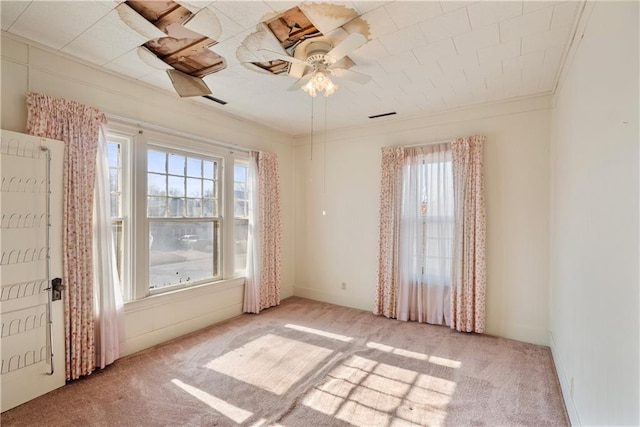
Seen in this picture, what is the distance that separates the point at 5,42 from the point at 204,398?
3134mm

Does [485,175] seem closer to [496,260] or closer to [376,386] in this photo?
[496,260]

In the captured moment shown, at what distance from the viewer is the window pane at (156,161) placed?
3311 mm

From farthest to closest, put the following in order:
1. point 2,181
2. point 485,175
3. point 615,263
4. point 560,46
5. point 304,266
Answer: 1. point 304,266
2. point 485,175
3. point 560,46
4. point 2,181
5. point 615,263

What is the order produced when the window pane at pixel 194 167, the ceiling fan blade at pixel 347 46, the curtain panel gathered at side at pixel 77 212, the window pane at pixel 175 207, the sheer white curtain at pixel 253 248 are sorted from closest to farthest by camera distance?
the ceiling fan blade at pixel 347 46 < the curtain panel gathered at side at pixel 77 212 < the window pane at pixel 175 207 < the window pane at pixel 194 167 < the sheer white curtain at pixel 253 248

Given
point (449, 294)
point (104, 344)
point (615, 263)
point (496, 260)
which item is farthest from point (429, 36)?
point (104, 344)

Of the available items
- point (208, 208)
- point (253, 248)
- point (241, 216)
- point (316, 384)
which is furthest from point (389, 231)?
point (208, 208)

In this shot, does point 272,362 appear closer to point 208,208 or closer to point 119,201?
point 208,208

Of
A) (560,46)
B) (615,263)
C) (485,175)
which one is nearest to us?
(615,263)

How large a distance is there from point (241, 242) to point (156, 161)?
1616 millimetres

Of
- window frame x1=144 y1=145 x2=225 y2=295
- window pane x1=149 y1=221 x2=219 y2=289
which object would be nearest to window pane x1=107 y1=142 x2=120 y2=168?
window frame x1=144 y1=145 x2=225 y2=295

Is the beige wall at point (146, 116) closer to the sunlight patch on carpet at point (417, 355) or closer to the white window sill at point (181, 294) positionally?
the white window sill at point (181, 294)

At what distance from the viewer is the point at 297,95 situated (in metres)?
3.40

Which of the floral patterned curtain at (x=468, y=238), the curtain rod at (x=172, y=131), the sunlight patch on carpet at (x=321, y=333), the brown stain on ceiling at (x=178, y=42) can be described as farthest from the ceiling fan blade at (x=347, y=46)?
the sunlight patch on carpet at (x=321, y=333)

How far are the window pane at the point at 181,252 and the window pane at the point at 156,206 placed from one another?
11cm
